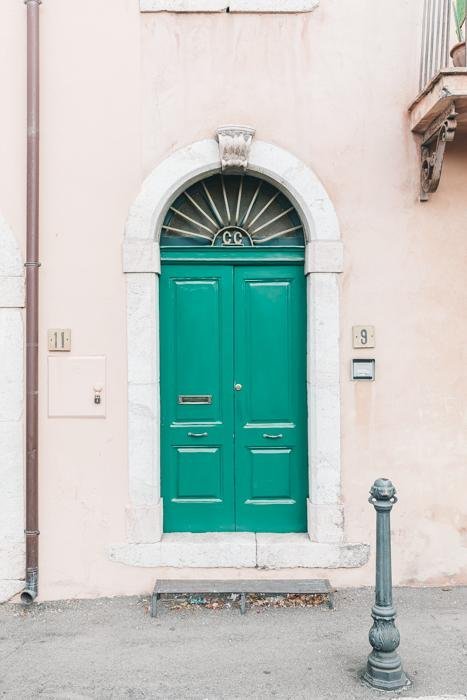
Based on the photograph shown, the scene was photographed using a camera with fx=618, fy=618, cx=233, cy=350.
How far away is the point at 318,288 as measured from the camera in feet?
16.7

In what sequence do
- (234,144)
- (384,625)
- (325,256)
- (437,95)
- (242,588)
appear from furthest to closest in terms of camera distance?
(325,256)
(234,144)
(242,588)
(437,95)
(384,625)

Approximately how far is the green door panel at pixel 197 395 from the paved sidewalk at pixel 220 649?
0.85 metres

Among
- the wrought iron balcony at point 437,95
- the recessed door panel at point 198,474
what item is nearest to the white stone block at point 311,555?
the recessed door panel at point 198,474

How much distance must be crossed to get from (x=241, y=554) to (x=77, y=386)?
192cm

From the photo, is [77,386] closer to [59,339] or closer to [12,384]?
[59,339]

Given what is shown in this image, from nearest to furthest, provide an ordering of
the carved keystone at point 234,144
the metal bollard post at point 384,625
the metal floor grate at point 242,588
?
the metal bollard post at point 384,625
the metal floor grate at point 242,588
the carved keystone at point 234,144

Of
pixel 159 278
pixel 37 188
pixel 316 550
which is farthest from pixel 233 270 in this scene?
pixel 316 550

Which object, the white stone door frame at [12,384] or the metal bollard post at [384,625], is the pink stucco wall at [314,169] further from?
the metal bollard post at [384,625]

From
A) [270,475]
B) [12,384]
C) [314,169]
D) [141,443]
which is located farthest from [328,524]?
[314,169]

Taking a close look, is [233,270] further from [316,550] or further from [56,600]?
[56,600]

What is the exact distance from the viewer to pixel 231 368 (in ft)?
17.3

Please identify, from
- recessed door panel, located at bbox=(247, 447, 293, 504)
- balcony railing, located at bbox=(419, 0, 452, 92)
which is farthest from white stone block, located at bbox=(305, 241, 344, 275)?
recessed door panel, located at bbox=(247, 447, 293, 504)

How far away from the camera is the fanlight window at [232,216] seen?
5293mm

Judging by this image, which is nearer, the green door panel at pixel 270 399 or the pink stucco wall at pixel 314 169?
the pink stucco wall at pixel 314 169
